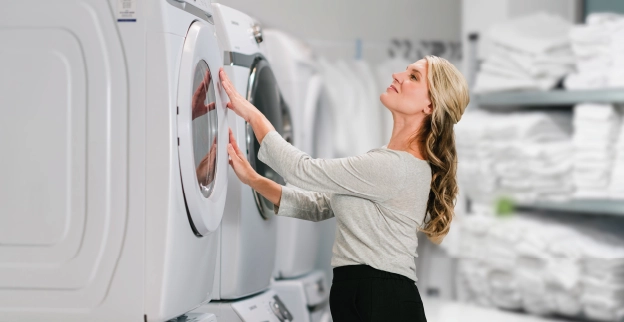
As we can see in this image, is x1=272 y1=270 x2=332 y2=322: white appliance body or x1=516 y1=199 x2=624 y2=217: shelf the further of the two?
x1=516 y1=199 x2=624 y2=217: shelf

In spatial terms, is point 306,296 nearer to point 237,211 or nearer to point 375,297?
point 237,211

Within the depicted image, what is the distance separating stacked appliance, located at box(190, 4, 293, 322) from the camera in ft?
7.03

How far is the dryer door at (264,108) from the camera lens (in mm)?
2230

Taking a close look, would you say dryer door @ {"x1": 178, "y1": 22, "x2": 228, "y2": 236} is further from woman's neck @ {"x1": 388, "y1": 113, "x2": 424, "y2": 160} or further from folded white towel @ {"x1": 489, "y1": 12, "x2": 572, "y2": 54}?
folded white towel @ {"x1": 489, "y1": 12, "x2": 572, "y2": 54}

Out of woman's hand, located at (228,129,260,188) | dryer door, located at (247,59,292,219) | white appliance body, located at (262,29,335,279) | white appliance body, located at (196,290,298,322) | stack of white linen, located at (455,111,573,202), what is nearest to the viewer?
woman's hand, located at (228,129,260,188)

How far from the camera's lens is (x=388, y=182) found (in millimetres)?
1703

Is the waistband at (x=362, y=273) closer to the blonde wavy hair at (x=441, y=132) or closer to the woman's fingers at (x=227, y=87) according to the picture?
the blonde wavy hair at (x=441, y=132)

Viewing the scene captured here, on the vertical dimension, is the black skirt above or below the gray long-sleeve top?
below

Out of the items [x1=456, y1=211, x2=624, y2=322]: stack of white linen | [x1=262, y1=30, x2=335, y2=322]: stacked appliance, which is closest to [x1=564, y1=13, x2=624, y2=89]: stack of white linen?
[x1=456, y1=211, x2=624, y2=322]: stack of white linen

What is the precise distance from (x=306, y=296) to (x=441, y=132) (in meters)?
1.12

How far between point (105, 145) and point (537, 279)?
238cm

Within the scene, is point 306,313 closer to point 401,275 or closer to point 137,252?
→ point 401,275

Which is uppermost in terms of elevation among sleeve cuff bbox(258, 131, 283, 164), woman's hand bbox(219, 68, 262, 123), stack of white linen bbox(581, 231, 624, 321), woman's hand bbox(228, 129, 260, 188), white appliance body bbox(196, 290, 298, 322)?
woman's hand bbox(219, 68, 262, 123)

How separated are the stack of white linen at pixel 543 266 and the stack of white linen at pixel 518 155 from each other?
0.53 ft
